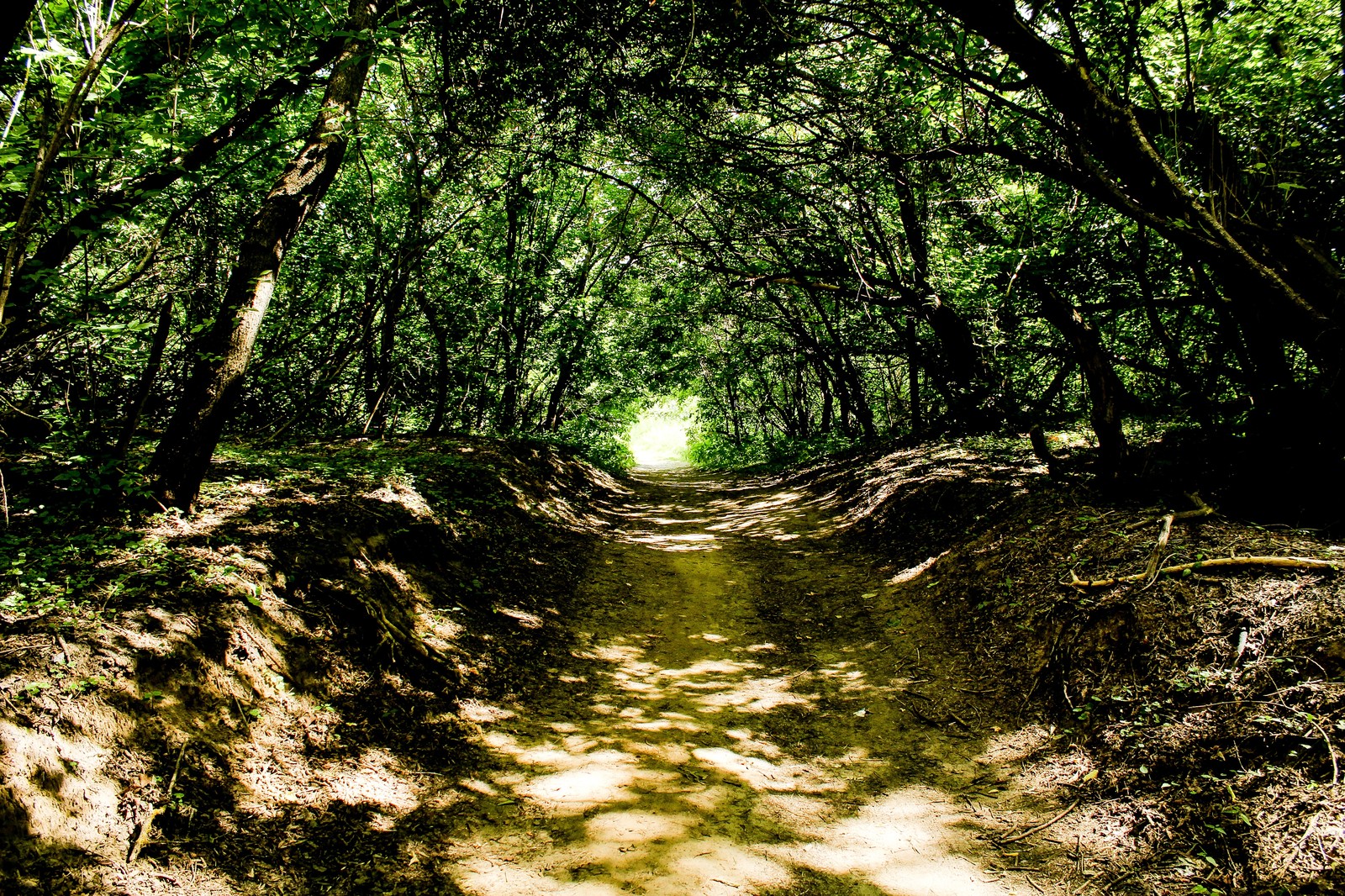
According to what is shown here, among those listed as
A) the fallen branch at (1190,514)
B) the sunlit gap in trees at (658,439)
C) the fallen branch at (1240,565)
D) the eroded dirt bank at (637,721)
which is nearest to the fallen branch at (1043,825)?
the eroded dirt bank at (637,721)

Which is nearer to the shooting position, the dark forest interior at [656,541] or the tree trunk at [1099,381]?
the dark forest interior at [656,541]

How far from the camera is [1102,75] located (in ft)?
16.9

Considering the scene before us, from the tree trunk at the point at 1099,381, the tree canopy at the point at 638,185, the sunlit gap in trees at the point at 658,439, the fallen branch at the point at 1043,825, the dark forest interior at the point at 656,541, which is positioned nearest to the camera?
the dark forest interior at the point at 656,541

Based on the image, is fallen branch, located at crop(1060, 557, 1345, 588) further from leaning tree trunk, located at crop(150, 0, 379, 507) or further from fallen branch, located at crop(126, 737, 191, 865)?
leaning tree trunk, located at crop(150, 0, 379, 507)

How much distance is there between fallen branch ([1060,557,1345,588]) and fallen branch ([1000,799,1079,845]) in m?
1.83

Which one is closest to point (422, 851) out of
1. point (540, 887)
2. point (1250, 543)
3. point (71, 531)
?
point (540, 887)

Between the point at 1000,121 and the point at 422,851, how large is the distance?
9161mm

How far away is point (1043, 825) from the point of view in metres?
3.26

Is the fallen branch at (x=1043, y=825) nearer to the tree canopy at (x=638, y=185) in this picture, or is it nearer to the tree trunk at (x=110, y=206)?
the tree canopy at (x=638, y=185)

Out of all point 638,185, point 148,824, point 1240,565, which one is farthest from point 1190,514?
point 638,185

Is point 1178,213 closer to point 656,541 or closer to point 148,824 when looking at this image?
point 148,824

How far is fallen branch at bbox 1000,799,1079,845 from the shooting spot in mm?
3205

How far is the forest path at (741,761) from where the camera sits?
119 inches

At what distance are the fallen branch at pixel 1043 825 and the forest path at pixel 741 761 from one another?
17cm
